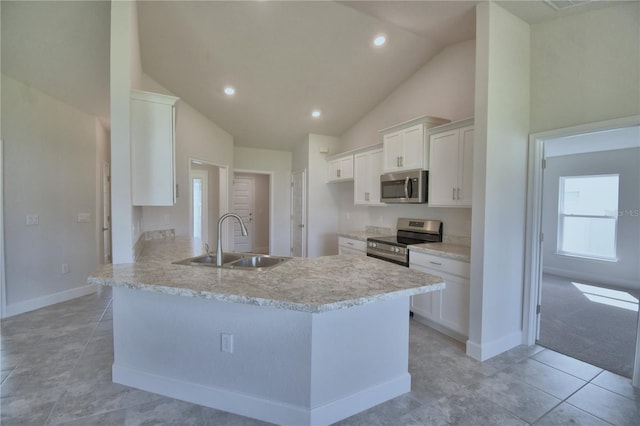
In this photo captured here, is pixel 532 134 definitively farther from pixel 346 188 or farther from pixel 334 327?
pixel 346 188

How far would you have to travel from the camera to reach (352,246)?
4410 mm

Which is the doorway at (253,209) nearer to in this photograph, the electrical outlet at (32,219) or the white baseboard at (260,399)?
the electrical outlet at (32,219)

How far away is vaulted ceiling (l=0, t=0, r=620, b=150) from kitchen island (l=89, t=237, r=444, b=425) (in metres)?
2.50

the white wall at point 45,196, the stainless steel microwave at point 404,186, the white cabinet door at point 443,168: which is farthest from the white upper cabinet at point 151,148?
the white cabinet door at point 443,168

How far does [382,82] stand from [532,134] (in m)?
2.09

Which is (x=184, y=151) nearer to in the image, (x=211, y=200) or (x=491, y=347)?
(x=211, y=200)

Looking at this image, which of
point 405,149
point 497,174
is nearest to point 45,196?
point 405,149

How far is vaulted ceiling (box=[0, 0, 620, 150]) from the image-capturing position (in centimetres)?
274

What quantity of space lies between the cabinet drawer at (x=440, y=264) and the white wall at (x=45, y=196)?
450cm

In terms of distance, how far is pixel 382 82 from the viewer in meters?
4.07

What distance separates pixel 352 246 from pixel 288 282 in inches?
111

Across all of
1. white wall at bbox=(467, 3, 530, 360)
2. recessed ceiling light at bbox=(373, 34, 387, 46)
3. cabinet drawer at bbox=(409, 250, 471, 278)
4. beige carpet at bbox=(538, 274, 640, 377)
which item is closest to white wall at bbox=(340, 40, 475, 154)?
white wall at bbox=(467, 3, 530, 360)

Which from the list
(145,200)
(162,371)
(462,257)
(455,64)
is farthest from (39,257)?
(455,64)

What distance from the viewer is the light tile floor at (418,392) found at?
180cm
